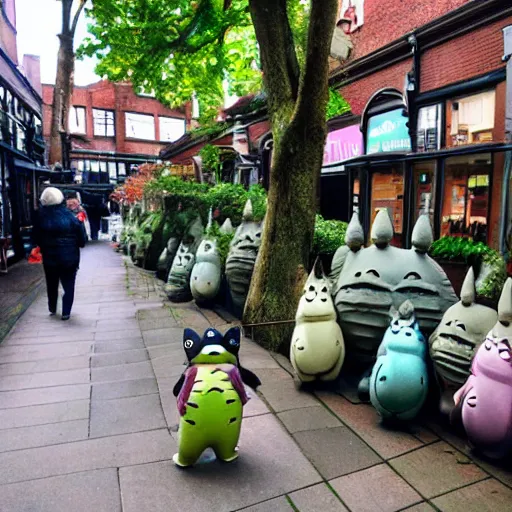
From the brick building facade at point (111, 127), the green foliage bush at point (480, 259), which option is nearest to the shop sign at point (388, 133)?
the green foliage bush at point (480, 259)

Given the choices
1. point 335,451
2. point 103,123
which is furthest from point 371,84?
point 103,123

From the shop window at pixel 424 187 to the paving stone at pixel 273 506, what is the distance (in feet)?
23.9

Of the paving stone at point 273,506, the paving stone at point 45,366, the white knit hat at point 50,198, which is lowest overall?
the paving stone at point 45,366

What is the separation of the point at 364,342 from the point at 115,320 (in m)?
4.03

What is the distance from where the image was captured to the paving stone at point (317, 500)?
8.30 feet

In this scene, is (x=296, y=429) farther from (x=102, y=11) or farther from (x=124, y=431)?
(x=102, y=11)

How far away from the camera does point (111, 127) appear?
34656mm

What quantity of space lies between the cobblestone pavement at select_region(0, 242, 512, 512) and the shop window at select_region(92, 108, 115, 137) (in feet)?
106

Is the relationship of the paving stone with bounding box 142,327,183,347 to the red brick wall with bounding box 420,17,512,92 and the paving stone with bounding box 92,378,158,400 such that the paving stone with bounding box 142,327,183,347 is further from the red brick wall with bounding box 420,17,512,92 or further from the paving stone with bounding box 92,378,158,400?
the red brick wall with bounding box 420,17,512,92

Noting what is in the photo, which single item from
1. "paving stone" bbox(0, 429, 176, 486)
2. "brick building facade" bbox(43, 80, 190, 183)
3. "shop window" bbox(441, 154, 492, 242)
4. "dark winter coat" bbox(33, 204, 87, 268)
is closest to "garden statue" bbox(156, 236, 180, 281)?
"dark winter coat" bbox(33, 204, 87, 268)

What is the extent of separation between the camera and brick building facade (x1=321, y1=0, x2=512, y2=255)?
25.3 feet

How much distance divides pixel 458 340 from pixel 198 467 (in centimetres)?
194

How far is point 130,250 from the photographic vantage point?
45.1ft

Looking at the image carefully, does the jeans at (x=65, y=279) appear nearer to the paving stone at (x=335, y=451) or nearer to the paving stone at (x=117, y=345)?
the paving stone at (x=117, y=345)
